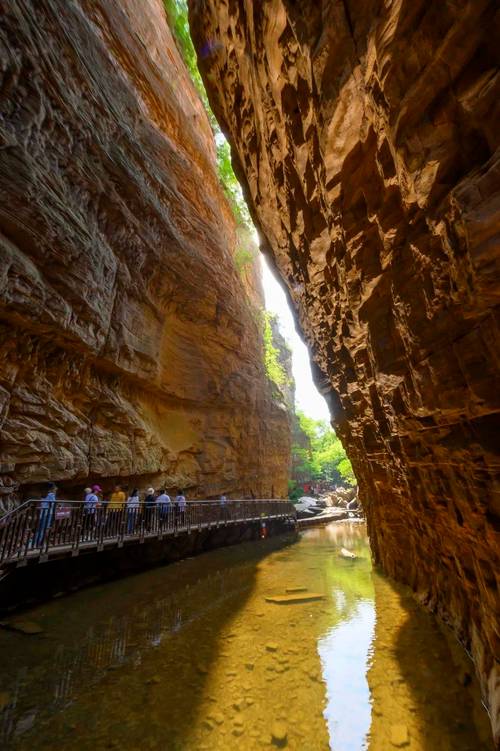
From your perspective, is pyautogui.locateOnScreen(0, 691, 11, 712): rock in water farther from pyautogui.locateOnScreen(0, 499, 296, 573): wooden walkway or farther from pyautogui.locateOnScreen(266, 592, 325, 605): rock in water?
pyautogui.locateOnScreen(266, 592, 325, 605): rock in water

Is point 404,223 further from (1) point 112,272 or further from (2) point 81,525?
(1) point 112,272

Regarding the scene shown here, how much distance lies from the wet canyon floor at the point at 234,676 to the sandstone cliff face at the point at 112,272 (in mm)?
4732

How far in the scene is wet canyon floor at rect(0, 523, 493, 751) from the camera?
4.36 metres

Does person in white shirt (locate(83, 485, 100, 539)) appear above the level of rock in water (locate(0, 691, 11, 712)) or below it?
above

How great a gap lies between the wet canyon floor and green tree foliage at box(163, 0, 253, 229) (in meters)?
21.2

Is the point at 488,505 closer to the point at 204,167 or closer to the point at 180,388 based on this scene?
the point at 180,388

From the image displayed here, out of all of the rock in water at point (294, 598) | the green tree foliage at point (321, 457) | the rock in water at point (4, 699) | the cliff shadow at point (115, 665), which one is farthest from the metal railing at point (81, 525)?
the green tree foliage at point (321, 457)

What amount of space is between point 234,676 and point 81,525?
16.2ft

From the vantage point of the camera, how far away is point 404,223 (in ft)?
12.9

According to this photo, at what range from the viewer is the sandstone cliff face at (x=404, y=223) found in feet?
9.36

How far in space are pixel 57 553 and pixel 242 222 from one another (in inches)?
1038

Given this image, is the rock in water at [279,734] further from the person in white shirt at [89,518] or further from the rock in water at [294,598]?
the person in white shirt at [89,518]

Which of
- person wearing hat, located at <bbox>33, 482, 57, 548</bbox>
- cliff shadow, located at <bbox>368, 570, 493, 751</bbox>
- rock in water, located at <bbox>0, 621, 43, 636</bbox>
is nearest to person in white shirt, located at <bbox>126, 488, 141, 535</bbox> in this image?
person wearing hat, located at <bbox>33, 482, 57, 548</bbox>

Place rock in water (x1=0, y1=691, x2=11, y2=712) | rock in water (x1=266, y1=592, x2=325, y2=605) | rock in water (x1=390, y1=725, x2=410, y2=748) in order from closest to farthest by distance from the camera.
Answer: rock in water (x1=390, y1=725, x2=410, y2=748), rock in water (x1=0, y1=691, x2=11, y2=712), rock in water (x1=266, y1=592, x2=325, y2=605)
